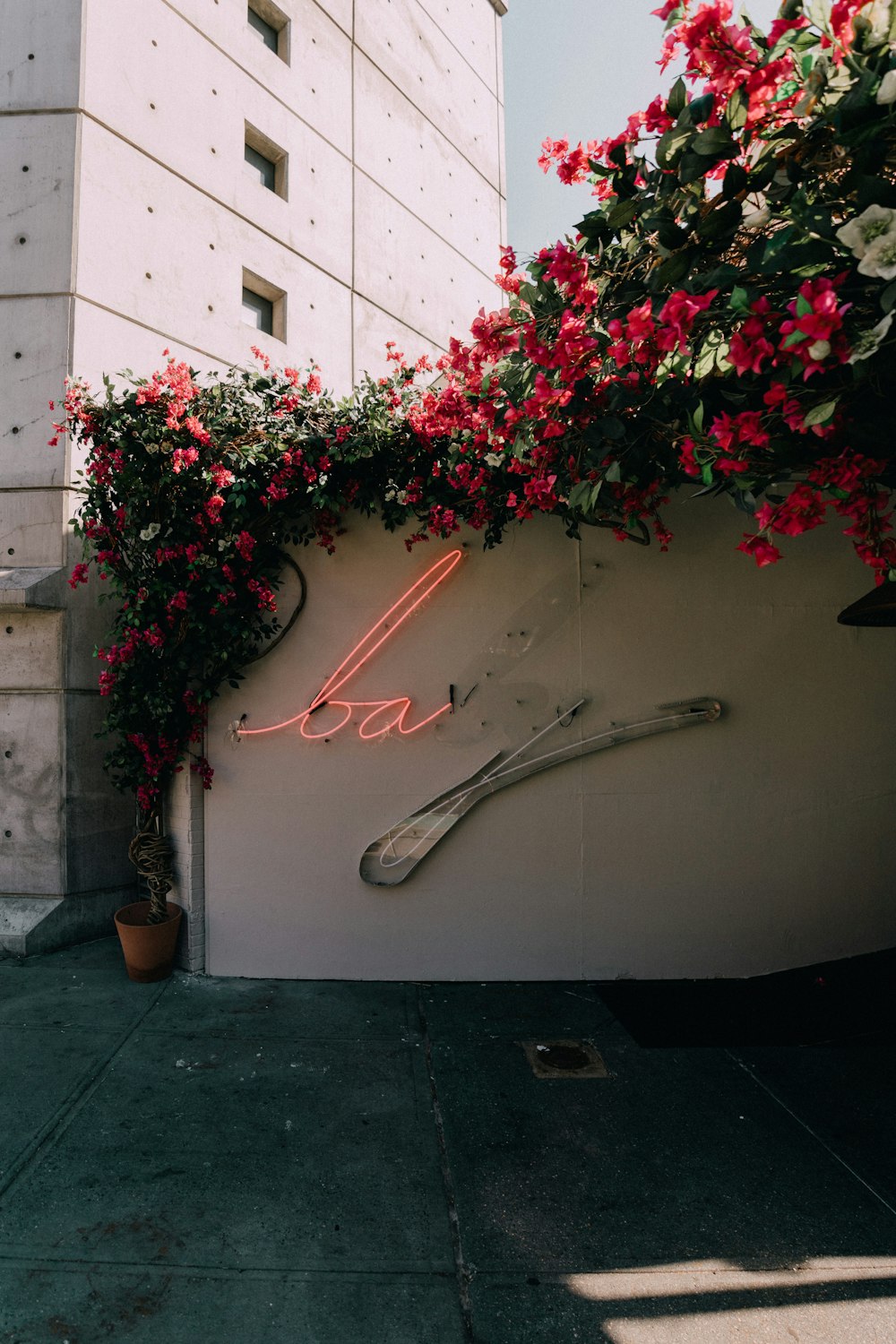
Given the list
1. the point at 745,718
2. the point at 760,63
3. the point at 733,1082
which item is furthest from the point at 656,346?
the point at 733,1082

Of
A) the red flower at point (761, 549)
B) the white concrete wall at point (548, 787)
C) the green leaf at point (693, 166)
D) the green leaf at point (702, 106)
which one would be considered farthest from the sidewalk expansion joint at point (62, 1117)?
the green leaf at point (702, 106)

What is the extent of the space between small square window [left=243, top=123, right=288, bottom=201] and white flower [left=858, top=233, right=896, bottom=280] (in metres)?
7.24

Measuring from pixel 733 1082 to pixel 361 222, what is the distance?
880 cm

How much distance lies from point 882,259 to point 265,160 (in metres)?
7.60

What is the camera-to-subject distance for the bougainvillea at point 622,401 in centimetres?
193

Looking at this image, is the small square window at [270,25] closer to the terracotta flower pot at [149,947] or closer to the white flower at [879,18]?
the white flower at [879,18]

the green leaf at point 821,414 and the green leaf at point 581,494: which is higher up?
the green leaf at point 581,494

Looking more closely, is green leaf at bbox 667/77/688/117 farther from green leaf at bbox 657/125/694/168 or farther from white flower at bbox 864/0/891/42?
white flower at bbox 864/0/891/42

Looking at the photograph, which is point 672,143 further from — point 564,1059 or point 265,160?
point 265,160

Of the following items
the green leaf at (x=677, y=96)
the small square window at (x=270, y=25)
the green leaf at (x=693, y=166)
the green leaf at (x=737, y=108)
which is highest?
the small square window at (x=270, y=25)

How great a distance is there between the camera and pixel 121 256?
5781 millimetres

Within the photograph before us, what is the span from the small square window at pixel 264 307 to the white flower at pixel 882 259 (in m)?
6.43

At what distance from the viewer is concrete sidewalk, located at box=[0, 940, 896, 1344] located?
7.19 feet

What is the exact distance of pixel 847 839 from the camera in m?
4.82
